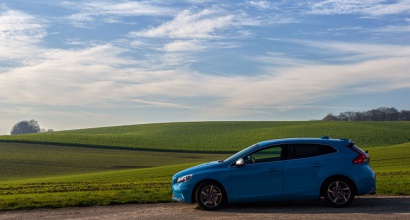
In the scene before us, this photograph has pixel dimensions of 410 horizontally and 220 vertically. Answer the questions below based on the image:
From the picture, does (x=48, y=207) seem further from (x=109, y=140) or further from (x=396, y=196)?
(x=109, y=140)

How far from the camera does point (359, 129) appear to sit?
305 feet

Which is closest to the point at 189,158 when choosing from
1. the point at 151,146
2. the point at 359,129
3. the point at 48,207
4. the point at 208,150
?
the point at 208,150

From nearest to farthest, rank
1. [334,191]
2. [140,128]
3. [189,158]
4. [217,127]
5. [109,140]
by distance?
1. [334,191]
2. [189,158]
3. [109,140]
4. [217,127]
5. [140,128]

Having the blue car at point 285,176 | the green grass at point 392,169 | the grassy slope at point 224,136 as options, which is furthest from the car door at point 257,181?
the grassy slope at point 224,136

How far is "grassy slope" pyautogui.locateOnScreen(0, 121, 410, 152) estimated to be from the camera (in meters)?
81.4

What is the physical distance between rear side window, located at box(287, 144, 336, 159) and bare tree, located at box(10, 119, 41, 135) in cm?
16558

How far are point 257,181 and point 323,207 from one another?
5.12ft

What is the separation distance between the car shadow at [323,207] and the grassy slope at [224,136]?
62680 mm

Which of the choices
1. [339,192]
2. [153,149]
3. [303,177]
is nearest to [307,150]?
[303,177]

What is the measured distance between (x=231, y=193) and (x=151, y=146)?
227 feet

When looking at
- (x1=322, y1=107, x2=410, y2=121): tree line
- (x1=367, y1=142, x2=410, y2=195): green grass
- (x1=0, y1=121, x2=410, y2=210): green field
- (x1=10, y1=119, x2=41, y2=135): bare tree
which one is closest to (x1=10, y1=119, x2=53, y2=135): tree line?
(x1=10, y1=119, x2=41, y2=135): bare tree

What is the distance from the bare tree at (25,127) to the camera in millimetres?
169000

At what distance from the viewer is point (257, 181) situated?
494 inches

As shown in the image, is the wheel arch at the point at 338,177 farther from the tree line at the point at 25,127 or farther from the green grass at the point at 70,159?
the tree line at the point at 25,127
